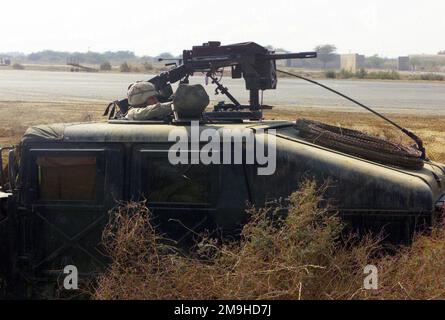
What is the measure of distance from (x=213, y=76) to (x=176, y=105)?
224 centimetres

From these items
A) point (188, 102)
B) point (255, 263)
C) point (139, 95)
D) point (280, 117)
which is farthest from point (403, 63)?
point (255, 263)

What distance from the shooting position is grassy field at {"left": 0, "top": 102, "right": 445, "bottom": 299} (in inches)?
175

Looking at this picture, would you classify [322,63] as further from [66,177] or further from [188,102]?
[66,177]

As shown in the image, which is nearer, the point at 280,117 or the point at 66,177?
the point at 66,177

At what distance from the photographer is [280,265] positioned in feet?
14.5

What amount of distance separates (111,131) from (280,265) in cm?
187

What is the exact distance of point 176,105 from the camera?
5672mm

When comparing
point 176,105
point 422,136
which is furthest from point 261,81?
point 422,136

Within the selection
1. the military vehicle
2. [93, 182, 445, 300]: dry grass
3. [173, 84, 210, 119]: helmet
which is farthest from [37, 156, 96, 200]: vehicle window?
[173, 84, 210, 119]: helmet

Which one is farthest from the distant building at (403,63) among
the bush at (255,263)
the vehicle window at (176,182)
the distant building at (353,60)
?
the bush at (255,263)

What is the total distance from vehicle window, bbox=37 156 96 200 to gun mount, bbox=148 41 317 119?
2.18m

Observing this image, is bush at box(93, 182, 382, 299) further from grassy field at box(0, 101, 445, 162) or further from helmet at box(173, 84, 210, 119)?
grassy field at box(0, 101, 445, 162)
